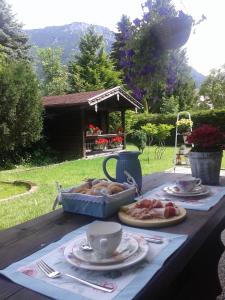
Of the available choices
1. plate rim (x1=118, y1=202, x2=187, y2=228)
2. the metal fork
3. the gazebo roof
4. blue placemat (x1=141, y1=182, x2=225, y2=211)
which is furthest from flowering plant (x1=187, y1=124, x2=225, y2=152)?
the gazebo roof

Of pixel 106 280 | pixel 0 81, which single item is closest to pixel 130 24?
pixel 106 280

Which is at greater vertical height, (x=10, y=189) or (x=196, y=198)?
(x=196, y=198)

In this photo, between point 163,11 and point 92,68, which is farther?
point 92,68

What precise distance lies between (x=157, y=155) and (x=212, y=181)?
330 inches

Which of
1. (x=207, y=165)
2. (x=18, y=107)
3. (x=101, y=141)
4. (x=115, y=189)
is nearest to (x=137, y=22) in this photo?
(x=207, y=165)

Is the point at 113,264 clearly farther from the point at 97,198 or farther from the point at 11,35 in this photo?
the point at 11,35

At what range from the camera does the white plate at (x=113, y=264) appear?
3.03 ft

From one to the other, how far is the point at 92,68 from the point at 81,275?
22.2m

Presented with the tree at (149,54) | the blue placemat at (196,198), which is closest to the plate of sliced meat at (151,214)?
the blue placemat at (196,198)

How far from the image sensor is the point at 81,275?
0.92 metres

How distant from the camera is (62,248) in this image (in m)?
1.11

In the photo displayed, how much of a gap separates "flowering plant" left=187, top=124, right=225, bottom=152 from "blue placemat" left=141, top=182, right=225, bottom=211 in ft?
0.96

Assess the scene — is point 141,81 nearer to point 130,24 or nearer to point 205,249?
point 130,24

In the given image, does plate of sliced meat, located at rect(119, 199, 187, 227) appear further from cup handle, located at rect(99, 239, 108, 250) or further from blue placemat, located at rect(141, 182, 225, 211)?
cup handle, located at rect(99, 239, 108, 250)
